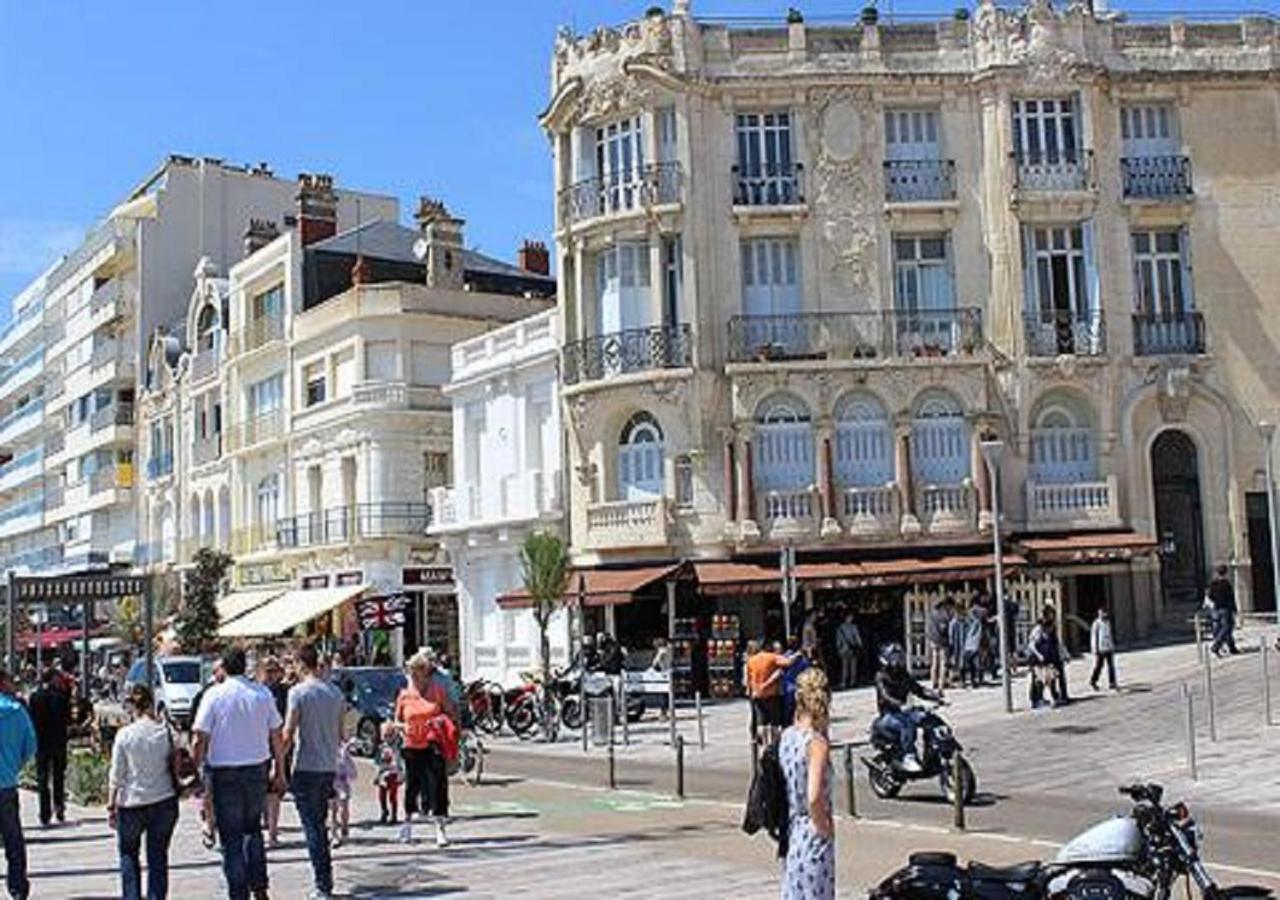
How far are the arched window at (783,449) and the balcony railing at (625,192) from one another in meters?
4.69

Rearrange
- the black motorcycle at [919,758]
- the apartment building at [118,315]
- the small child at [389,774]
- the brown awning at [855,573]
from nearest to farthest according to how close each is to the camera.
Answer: the small child at [389,774] < the black motorcycle at [919,758] < the brown awning at [855,573] < the apartment building at [118,315]

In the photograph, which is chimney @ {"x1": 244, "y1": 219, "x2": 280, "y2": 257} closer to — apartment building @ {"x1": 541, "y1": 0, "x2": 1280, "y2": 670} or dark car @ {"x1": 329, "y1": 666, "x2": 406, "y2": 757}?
apartment building @ {"x1": 541, "y1": 0, "x2": 1280, "y2": 670}

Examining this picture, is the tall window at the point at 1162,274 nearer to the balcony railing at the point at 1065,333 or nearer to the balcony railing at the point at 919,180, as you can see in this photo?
the balcony railing at the point at 1065,333

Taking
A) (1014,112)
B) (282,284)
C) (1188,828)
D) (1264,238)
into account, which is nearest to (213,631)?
(282,284)

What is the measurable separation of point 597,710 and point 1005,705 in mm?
6181

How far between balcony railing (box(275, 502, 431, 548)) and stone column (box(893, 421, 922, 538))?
1487 centimetres

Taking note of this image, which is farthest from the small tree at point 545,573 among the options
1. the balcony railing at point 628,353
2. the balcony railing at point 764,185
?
the balcony railing at point 764,185

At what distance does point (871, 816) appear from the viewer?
15.0 m

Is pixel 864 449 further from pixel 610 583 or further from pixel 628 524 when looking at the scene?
pixel 610 583

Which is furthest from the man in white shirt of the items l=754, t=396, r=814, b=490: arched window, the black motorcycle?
l=754, t=396, r=814, b=490: arched window

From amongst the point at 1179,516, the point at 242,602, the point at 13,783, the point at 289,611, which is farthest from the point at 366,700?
the point at 242,602

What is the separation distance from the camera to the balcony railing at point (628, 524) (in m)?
32.5

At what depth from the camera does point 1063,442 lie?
32.9 meters

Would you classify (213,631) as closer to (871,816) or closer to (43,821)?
(43,821)
